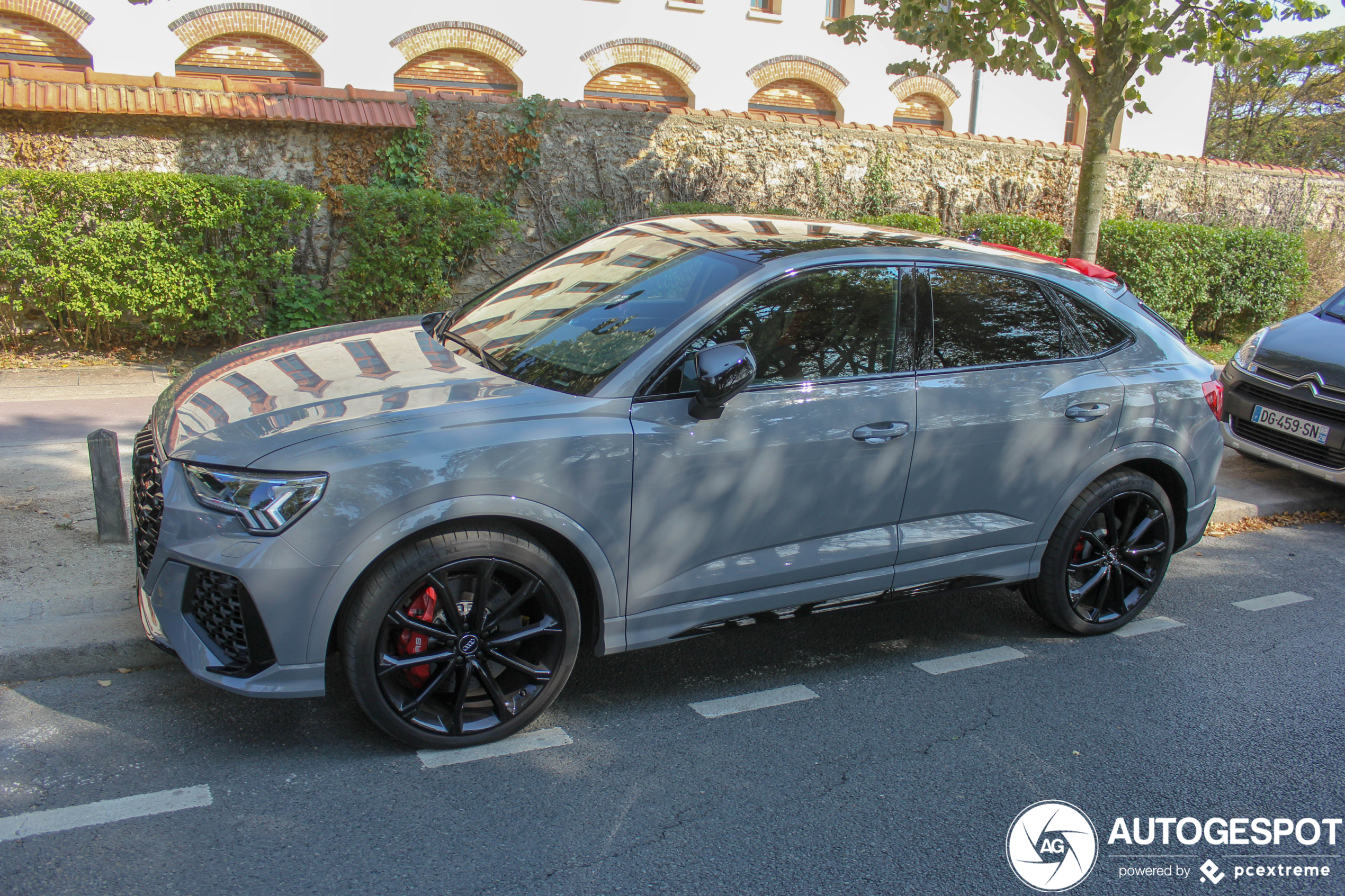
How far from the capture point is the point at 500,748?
3.34m

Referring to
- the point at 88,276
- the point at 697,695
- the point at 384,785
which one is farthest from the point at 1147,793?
the point at 88,276

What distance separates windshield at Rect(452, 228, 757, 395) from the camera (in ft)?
11.6

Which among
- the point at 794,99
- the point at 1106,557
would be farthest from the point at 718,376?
the point at 794,99

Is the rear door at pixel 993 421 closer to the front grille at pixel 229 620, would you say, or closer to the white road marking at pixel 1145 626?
the white road marking at pixel 1145 626

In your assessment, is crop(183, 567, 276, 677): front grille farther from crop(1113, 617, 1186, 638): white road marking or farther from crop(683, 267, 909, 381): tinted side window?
crop(1113, 617, 1186, 638): white road marking

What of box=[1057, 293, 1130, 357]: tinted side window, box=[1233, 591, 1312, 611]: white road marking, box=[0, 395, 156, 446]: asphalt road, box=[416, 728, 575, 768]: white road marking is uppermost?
box=[1057, 293, 1130, 357]: tinted side window

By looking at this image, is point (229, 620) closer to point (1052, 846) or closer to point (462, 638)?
point (462, 638)

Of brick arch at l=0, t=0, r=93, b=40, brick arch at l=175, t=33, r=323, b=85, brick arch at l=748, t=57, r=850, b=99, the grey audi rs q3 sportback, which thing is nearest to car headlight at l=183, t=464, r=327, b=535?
the grey audi rs q3 sportback

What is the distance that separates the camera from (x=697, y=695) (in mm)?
3807

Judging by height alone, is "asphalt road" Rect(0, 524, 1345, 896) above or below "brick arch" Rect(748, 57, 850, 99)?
below

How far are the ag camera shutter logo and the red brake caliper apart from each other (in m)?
1.92

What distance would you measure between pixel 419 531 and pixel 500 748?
84 centimetres

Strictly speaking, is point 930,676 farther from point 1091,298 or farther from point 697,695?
point 1091,298

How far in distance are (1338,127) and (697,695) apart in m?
37.2
